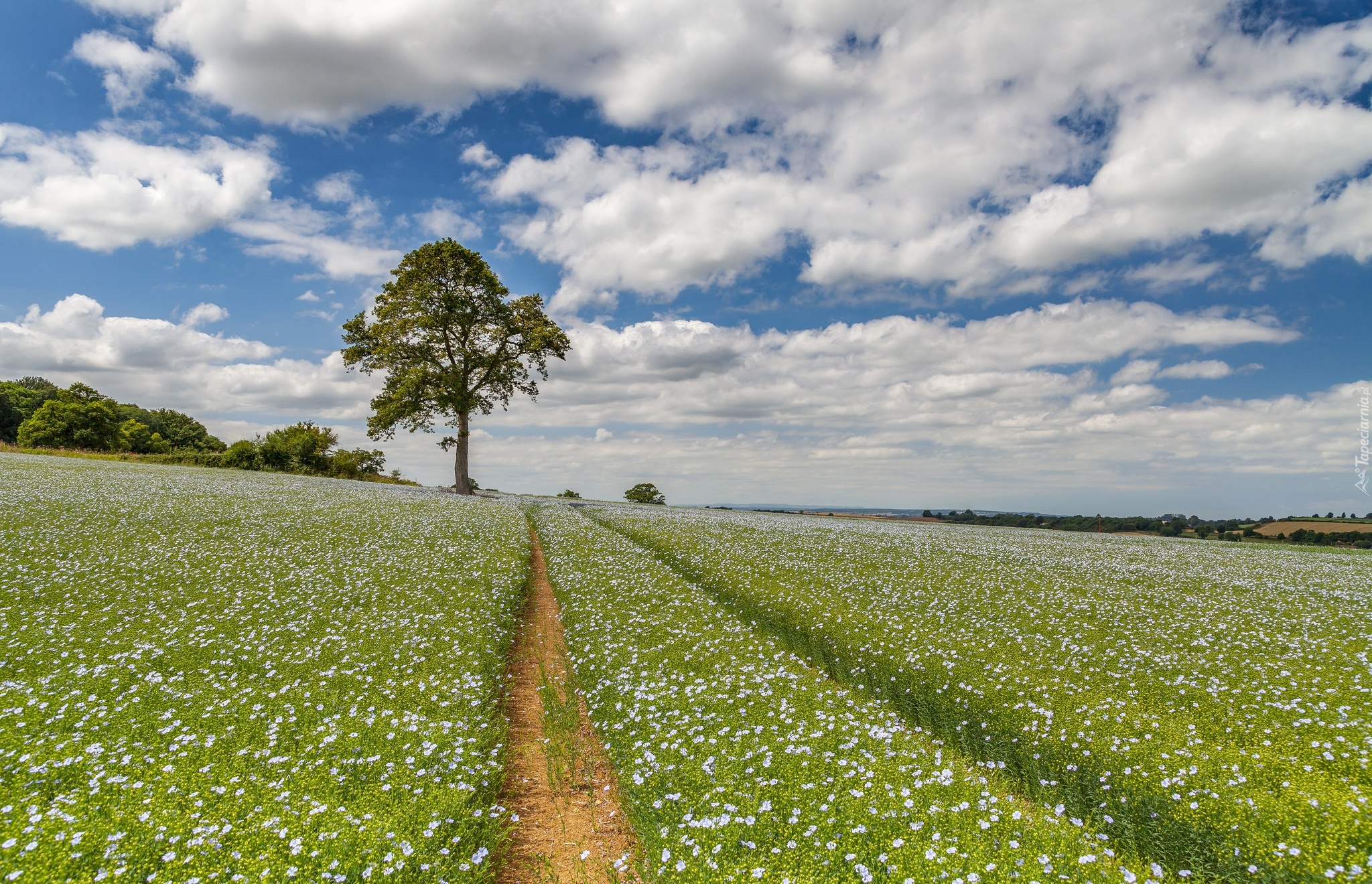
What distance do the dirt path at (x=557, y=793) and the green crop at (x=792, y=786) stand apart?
39cm

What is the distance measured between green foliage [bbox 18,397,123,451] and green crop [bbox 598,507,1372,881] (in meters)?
92.5

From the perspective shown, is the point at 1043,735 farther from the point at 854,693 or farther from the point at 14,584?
the point at 14,584

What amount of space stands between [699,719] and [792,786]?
2499 mm

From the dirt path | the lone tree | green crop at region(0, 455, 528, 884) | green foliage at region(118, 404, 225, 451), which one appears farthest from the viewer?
green foliage at region(118, 404, 225, 451)

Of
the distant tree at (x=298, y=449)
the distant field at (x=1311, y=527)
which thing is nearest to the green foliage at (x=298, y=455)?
the distant tree at (x=298, y=449)

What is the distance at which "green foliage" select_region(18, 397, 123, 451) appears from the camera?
2894 inches

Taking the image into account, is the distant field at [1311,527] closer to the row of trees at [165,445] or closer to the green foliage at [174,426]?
the row of trees at [165,445]

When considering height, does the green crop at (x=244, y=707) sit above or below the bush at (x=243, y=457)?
below

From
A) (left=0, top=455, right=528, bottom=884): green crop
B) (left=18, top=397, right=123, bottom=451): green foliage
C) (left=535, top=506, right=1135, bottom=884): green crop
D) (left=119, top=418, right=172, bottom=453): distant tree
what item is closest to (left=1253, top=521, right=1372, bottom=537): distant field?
(left=535, top=506, right=1135, bottom=884): green crop

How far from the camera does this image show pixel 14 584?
16.2 m

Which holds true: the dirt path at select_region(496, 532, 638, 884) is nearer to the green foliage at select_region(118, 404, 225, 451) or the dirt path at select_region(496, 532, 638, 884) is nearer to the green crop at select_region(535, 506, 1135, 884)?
the green crop at select_region(535, 506, 1135, 884)

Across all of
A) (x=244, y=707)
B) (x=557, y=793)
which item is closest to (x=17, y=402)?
(x=244, y=707)

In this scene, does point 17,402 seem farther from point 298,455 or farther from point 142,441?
point 298,455

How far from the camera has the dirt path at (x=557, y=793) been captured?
7.58 metres
